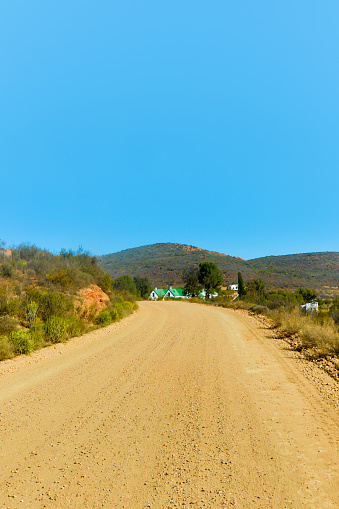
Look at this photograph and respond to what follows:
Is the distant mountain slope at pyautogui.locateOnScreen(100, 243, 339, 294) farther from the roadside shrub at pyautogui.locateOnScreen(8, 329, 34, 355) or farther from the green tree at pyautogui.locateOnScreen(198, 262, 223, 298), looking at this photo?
the roadside shrub at pyautogui.locateOnScreen(8, 329, 34, 355)

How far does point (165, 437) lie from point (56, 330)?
7.86 metres

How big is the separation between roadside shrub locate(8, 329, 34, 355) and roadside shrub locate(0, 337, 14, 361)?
0.21 meters

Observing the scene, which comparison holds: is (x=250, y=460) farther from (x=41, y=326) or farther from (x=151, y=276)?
(x=151, y=276)

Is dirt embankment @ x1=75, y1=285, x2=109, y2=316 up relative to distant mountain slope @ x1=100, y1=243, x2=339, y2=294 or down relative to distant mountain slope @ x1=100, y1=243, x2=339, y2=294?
down

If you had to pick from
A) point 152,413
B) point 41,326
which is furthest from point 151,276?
point 152,413

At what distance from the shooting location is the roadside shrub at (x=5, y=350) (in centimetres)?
867

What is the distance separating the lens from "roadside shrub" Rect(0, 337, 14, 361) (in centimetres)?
867

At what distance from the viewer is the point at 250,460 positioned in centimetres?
392

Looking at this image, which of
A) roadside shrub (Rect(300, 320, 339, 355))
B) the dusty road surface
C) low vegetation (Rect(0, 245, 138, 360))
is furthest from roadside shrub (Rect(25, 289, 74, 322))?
roadside shrub (Rect(300, 320, 339, 355))

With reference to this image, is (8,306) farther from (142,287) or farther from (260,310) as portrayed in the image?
(142,287)

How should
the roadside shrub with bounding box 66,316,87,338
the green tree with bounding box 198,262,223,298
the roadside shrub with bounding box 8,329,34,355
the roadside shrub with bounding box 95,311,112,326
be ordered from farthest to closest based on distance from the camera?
the green tree with bounding box 198,262,223,298, the roadside shrub with bounding box 95,311,112,326, the roadside shrub with bounding box 66,316,87,338, the roadside shrub with bounding box 8,329,34,355

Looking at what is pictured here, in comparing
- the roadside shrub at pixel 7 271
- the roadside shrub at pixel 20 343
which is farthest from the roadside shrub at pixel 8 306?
the roadside shrub at pixel 7 271

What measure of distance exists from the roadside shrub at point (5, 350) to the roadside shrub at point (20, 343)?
0.67 feet

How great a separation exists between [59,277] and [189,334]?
26.5ft
